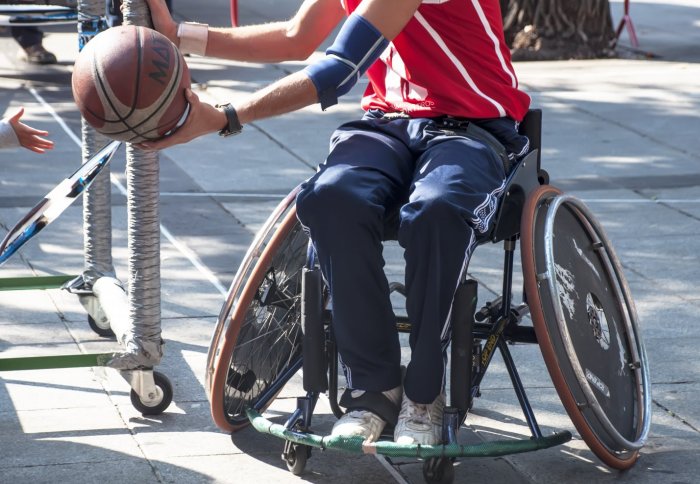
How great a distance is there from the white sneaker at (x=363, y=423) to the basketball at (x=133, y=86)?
959mm

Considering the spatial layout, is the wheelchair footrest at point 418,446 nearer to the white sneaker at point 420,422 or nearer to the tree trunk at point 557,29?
the white sneaker at point 420,422

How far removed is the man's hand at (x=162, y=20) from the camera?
13.0ft

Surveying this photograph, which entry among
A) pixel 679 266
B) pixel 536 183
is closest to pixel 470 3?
pixel 536 183

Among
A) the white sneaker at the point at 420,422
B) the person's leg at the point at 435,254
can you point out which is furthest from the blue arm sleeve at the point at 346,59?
the white sneaker at the point at 420,422

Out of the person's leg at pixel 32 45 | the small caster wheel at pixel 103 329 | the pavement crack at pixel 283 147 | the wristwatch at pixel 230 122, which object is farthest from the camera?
the person's leg at pixel 32 45

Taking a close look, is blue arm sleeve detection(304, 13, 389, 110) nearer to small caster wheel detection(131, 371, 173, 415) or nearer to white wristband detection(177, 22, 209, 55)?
white wristband detection(177, 22, 209, 55)

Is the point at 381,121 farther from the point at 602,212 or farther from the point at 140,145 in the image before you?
the point at 602,212

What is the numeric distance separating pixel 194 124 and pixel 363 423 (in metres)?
0.96

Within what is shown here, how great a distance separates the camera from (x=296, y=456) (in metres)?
3.72

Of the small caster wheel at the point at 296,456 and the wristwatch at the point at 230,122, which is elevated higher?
the wristwatch at the point at 230,122

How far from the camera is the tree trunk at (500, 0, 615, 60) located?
39.6 ft

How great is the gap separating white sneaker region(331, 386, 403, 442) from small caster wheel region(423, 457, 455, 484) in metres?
0.17

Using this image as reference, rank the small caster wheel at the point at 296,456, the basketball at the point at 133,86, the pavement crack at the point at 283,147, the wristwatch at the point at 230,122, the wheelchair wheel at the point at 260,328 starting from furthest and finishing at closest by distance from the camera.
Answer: the pavement crack at the point at 283,147, the wheelchair wheel at the point at 260,328, the small caster wheel at the point at 296,456, the wristwatch at the point at 230,122, the basketball at the point at 133,86

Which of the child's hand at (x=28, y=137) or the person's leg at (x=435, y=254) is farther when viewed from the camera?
the child's hand at (x=28, y=137)
